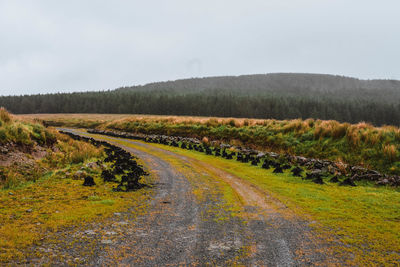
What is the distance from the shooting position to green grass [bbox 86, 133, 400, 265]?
12.2 feet

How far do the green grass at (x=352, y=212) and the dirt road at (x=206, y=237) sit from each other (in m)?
0.47

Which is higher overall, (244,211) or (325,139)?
(325,139)

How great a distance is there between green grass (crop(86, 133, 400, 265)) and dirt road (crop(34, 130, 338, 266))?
1.53 ft

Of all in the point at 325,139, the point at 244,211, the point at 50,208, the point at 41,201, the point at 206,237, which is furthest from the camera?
the point at 325,139

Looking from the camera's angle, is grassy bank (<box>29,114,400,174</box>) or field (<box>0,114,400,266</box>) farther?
grassy bank (<box>29,114,400,174</box>)

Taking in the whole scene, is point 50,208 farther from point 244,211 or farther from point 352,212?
point 352,212

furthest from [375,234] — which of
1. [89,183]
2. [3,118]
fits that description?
[3,118]

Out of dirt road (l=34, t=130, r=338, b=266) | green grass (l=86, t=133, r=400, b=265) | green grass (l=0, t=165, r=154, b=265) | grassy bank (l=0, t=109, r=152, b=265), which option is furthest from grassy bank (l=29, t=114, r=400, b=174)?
grassy bank (l=0, t=109, r=152, b=265)

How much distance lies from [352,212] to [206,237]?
12.2ft

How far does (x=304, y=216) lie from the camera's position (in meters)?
5.32

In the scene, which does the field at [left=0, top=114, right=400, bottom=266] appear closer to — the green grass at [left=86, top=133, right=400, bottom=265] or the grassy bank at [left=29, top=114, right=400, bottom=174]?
the green grass at [left=86, top=133, right=400, bottom=265]

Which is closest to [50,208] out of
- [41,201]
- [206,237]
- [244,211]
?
[41,201]

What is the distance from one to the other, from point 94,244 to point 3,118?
15.8 meters

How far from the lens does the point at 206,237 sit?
161 inches
